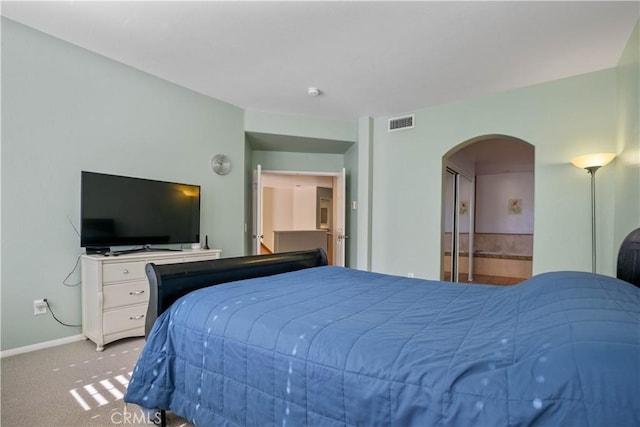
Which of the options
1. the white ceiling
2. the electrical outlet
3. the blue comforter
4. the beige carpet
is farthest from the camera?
the electrical outlet

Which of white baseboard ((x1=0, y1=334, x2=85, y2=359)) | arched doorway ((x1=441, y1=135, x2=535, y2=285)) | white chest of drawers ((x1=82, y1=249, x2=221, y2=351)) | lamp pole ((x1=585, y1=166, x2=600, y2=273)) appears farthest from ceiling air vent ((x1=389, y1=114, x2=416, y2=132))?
white baseboard ((x1=0, y1=334, x2=85, y2=359))

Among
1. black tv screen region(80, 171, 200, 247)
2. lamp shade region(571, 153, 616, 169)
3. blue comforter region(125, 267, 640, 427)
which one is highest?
lamp shade region(571, 153, 616, 169)

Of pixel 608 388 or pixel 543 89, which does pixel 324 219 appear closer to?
pixel 543 89

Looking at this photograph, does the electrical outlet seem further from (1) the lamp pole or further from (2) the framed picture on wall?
(2) the framed picture on wall

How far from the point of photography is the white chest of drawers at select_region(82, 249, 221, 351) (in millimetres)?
2615

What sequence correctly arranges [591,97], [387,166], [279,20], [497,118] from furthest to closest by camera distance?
[387,166]
[497,118]
[591,97]
[279,20]

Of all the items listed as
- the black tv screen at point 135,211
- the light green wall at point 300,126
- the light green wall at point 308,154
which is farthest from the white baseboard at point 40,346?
the light green wall at point 300,126

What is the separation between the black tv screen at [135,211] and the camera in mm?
2770

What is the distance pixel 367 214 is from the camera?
4.59 m

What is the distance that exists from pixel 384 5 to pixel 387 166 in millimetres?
2484

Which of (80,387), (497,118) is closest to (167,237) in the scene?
(80,387)

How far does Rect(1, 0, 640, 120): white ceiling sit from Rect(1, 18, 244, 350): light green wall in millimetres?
202

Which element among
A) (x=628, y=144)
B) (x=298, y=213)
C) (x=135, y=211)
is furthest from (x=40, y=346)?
(x=298, y=213)

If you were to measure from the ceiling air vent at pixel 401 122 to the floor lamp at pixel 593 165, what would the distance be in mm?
1917
